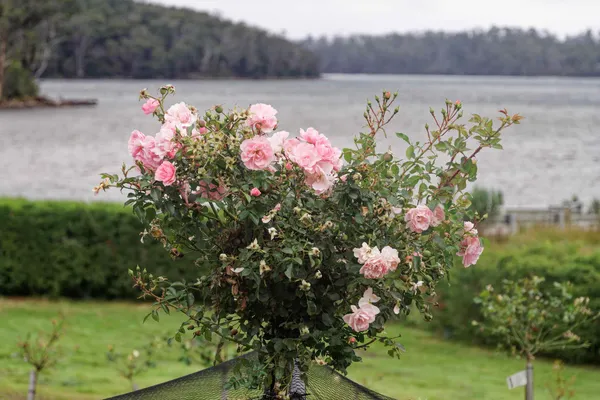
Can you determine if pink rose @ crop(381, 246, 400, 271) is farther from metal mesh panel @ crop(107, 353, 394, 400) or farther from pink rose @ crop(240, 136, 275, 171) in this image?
metal mesh panel @ crop(107, 353, 394, 400)

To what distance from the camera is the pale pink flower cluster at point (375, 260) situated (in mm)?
2271

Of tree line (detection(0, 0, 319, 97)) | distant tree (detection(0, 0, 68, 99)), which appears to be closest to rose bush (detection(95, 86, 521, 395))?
distant tree (detection(0, 0, 68, 99))

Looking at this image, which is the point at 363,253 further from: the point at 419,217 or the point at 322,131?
the point at 322,131

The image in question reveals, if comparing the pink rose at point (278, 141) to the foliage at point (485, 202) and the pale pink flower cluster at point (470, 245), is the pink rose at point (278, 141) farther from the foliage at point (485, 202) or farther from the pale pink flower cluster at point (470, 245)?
the foliage at point (485, 202)

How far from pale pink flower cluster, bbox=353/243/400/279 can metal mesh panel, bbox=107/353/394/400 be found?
496 millimetres

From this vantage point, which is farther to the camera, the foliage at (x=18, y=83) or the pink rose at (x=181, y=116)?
the foliage at (x=18, y=83)

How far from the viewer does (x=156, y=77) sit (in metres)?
130

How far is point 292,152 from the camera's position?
7.82 feet

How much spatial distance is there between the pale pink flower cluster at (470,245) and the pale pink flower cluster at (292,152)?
1.40ft

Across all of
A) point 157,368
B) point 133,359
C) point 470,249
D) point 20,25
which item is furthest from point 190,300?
point 20,25

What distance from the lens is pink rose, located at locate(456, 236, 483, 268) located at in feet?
8.40

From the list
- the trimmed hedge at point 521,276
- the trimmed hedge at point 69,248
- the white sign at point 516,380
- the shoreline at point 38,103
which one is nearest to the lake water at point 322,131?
the shoreline at point 38,103

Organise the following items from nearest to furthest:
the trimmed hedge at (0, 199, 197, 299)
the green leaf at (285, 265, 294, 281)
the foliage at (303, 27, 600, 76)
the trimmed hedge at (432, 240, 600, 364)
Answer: the green leaf at (285, 265, 294, 281) < the trimmed hedge at (432, 240, 600, 364) < the trimmed hedge at (0, 199, 197, 299) < the foliage at (303, 27, 600, 76)

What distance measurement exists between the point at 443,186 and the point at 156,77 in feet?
428
